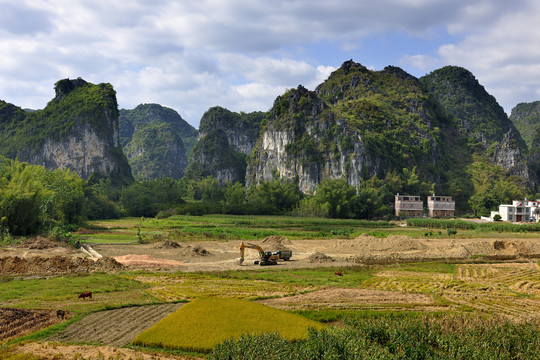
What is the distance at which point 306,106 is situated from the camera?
133125mm

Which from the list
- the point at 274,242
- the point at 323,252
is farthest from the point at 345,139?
the point at 323,252

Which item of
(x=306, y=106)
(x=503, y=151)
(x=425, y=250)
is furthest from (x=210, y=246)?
(x=503, y=151)

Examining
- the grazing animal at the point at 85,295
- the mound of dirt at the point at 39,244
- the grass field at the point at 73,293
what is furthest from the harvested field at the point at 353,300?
the mound of dirt at the point at 39,244

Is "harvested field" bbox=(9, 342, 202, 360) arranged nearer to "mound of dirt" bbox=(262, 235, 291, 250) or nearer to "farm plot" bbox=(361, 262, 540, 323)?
"farm plot" bbox=(361, 262, 540, 323)

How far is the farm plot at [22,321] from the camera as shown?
50.5 ft

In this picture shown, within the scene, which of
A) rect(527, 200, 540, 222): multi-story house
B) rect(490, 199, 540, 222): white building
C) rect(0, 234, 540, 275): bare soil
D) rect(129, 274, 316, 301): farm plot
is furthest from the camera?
rect(490, 199, 540, 222): white building

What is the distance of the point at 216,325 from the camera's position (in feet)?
50.3

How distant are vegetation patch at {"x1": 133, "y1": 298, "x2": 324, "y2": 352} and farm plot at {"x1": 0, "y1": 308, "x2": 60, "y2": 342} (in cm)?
443

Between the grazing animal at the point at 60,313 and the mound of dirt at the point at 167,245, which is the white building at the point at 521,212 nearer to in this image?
the mound of dirt at the point at 167,245

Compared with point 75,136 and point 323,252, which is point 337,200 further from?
point 75,136

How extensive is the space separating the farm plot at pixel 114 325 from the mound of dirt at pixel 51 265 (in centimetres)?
1212

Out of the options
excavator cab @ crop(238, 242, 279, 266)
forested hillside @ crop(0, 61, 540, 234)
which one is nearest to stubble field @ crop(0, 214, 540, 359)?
excavator cab @ crop(238, 242, 279, 266)

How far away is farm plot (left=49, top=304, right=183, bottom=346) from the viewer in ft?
49.9

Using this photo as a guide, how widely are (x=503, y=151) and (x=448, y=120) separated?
92.2ft
